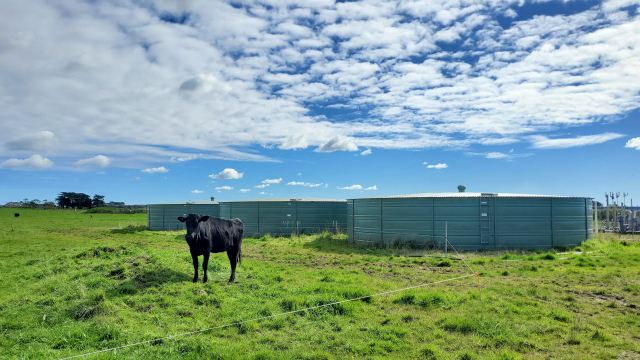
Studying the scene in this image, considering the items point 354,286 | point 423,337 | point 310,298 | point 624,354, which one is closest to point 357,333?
point 423,337

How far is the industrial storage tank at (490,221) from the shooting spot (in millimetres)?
19156

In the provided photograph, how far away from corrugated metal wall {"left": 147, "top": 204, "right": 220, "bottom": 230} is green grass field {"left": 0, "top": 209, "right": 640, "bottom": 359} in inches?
959

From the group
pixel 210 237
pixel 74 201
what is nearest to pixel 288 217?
pixel 210 237

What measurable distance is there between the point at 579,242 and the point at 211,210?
30.5 meters

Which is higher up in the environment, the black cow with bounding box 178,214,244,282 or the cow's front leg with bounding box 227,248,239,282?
the black cow with bounding box 178,214,244,282

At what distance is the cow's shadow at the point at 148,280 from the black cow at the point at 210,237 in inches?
18.4

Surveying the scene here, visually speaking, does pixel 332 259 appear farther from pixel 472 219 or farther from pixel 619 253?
pixel 619 253

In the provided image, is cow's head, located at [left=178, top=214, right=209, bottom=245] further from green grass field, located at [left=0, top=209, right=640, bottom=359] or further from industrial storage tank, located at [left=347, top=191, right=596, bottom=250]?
industrial storage tank, located at [left=347, top=191, right=596, bottom=250]

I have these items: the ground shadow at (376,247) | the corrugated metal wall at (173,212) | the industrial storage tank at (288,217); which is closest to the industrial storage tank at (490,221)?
the ground shadow at (376,247)

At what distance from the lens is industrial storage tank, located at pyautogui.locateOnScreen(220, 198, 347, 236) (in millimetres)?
28938

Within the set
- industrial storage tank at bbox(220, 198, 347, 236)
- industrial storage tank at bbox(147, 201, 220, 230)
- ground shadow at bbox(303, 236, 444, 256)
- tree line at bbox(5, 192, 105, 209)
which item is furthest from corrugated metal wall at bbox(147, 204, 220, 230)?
tree line at bbox(5, 192, 105, 209)

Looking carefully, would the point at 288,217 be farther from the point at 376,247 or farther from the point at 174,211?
the point at 174,211

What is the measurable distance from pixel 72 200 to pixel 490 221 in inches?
4481

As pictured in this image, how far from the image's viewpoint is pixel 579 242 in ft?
67.2
